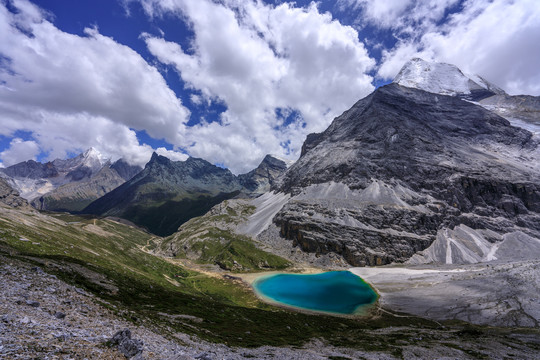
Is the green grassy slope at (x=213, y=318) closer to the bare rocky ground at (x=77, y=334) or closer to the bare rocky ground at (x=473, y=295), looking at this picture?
the bare rocky ground at (x=77, y=334)

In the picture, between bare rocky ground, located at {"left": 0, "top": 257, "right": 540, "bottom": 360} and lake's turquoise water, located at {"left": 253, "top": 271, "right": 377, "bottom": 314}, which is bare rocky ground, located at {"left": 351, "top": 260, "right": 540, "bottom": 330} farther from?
bare rocky ground, located at {"left": 0, "top": 257, "right": 540, "bottom": 360}

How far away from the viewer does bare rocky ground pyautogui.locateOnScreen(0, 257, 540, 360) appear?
12.7 metres

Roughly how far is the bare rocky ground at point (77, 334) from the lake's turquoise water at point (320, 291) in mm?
46044

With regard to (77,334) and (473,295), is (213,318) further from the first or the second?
(473,295)

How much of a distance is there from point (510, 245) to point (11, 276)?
244m

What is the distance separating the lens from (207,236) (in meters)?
193

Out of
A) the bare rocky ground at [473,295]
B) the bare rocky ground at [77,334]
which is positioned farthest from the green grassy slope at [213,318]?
the bare rocky ground at [473,295]

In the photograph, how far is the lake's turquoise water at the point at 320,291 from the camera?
8847 cm

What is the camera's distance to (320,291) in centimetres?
10469

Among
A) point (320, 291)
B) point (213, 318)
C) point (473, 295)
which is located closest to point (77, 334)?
point (213, 318)

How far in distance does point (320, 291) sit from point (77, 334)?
10347cm

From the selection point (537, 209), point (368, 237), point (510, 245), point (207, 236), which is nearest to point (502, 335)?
point (368, 237)

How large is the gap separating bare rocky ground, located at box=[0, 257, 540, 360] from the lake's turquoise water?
151 feet

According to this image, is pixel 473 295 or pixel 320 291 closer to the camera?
pixel 473 295
